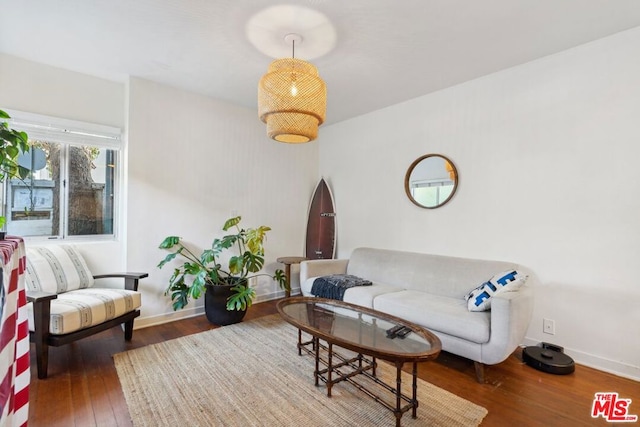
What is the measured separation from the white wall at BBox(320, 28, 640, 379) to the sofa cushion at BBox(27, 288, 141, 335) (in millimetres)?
2866

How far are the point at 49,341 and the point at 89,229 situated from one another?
1388 millimetres

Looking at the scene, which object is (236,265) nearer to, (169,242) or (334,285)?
(169,242)

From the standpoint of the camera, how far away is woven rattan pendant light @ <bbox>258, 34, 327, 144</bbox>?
203 centimetres

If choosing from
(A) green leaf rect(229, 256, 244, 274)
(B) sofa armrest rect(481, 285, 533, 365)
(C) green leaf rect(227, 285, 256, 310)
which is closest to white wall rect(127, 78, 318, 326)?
(A) green leaf rect(229, 256, 244, 274)

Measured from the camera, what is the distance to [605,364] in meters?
2.29

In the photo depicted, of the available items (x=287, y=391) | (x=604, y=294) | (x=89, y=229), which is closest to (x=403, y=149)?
(x=604, y=294)

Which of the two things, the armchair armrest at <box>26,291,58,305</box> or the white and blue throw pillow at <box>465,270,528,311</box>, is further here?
the white and blue throw pillow at <box>465,270,528,311</box>

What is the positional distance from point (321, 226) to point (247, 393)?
263 centimetres

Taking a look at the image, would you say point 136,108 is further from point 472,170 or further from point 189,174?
point 472,170

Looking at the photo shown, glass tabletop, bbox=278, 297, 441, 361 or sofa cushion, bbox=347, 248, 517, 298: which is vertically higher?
sofa cushion, bbox=347, 248, 517, 298

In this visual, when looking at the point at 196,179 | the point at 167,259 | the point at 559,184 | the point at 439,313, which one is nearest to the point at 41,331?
the point at 167,259

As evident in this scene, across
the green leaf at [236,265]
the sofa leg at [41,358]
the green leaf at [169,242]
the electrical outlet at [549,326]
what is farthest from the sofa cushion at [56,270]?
the electrical outlet at [549,326]

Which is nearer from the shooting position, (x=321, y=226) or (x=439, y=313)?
(x=439, y=313)

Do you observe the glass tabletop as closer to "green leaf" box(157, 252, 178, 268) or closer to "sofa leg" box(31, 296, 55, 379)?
"green leaf" box(157, 252, 178, 268)
